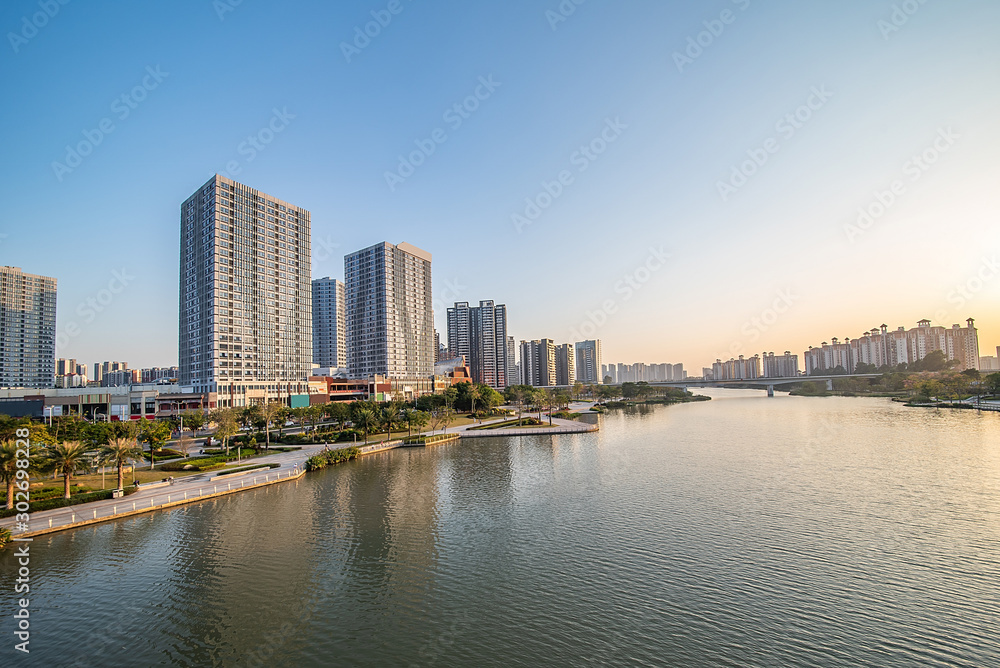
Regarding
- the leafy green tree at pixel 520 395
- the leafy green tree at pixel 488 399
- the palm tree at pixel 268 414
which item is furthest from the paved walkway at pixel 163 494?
the leafy green tree at pixel 520 395

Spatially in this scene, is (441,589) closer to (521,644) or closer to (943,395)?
(521,644)

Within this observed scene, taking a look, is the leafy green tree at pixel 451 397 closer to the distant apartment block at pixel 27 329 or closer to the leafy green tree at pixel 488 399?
the leafy green tree at pixel 488 399

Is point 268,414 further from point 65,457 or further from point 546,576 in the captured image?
point 546,576

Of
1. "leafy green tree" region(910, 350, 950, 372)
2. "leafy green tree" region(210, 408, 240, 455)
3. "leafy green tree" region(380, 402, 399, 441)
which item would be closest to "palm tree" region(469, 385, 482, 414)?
"leafy green tree" region(380, 402, 399, 441)

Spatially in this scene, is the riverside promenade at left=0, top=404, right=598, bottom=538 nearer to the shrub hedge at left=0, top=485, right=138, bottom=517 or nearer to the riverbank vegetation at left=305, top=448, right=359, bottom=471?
the shrub hedge at left=0, top=485, right=138, bottom=517

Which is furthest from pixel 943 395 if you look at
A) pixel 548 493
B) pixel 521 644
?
pixel 521 644

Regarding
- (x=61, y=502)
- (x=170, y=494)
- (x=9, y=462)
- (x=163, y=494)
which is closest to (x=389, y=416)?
(x=170, y=494)
